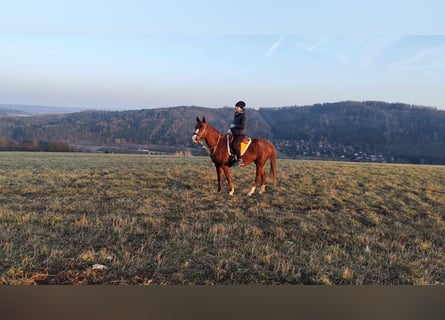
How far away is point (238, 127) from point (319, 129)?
1.55 meters

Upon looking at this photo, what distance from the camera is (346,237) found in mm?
3959

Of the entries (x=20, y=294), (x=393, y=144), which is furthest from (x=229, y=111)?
(x=20, y=294)

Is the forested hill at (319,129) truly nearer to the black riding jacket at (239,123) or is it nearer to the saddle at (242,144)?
the black riding jacket at (239,123)

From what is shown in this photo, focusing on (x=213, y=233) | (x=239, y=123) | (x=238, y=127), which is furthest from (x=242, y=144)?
(x=213, y=233)

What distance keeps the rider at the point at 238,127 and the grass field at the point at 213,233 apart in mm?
1107

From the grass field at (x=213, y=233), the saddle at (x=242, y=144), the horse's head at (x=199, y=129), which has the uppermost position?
the horse's head at (x=199, y=129)

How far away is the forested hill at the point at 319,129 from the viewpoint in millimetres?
4188

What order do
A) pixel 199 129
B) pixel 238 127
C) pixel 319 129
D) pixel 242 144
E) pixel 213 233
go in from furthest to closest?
pixel 242 144, pixel 199 129, pixel 238 127, pixel 319 129, pixel 213 233

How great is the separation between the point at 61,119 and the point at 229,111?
3.10m

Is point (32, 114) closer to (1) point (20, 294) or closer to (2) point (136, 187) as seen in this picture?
(2) point (136, 187)

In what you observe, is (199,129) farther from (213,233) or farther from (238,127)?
(213,233)

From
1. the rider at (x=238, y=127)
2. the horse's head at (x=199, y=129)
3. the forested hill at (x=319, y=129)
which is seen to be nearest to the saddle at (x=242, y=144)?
the rider at (x=238, y=127)

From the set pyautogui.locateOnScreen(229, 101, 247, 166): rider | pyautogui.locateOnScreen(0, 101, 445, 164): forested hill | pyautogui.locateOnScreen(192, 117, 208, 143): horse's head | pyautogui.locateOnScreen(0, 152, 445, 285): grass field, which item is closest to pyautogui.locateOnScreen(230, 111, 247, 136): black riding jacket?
pyautogui.locateOnScreen(229, 101, 247, 166): rider

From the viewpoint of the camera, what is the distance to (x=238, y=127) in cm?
524
